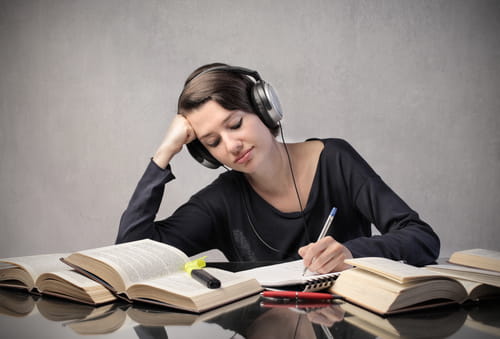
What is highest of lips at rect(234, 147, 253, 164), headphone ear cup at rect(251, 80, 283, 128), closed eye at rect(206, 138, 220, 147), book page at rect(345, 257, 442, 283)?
headphone ear cup at rect(251, 80, 283, 128)

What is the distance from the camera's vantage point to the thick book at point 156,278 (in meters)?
0.83

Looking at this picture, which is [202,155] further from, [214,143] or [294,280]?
[294,280]

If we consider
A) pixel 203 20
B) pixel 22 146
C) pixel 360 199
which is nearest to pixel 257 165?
pixel 360 199

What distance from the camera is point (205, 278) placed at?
0.89 m

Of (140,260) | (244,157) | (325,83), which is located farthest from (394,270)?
(325,83)

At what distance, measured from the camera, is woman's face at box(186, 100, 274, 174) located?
4.99 ft

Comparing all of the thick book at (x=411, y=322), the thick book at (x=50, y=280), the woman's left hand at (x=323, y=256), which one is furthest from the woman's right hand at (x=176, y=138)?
the thick book at (x=411, y=322)

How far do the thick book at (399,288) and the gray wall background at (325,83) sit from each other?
6.90 ft

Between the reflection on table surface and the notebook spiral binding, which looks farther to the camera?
the notebook spiral binding

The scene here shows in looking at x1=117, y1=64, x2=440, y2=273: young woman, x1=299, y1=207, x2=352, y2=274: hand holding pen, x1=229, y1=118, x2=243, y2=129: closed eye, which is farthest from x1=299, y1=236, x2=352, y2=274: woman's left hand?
x1=229, y1=118, x2=243, y2=129: closed eye

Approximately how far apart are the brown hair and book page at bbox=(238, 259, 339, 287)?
591 millimetres

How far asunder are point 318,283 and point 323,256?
11 centimetres

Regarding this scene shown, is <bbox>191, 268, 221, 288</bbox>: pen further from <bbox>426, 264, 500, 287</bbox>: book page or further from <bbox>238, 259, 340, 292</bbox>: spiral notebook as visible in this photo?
<bbox>426, 264, 500, 287</bbox>: book page

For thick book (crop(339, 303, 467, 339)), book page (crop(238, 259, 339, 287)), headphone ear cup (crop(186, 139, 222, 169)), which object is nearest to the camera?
thick book (crop(339, 303, 467, 339))
